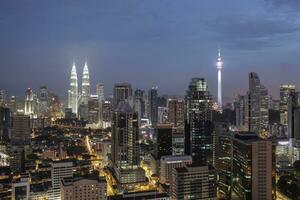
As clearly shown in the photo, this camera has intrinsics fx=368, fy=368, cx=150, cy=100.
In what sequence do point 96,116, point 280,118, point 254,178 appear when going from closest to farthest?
1. point 254,178
2. point 280,118
3. point 96,116

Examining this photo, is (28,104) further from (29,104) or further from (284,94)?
(284,94)

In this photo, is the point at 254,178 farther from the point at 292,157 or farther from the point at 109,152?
the point at 109,152

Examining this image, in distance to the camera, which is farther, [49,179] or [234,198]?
[49,179]

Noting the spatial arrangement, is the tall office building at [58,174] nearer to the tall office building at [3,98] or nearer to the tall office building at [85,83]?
the tall office building at [3,98]

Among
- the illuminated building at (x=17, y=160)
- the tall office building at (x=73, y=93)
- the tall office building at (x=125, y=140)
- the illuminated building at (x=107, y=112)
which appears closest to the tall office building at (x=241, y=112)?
the tall office building at (x=125, y=140)

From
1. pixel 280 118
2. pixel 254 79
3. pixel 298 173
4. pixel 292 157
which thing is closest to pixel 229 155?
pixel 298 173

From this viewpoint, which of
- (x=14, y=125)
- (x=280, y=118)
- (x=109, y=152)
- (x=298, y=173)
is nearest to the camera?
(x=298, y=173)

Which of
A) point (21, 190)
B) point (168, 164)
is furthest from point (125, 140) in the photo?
point (21, 190)
